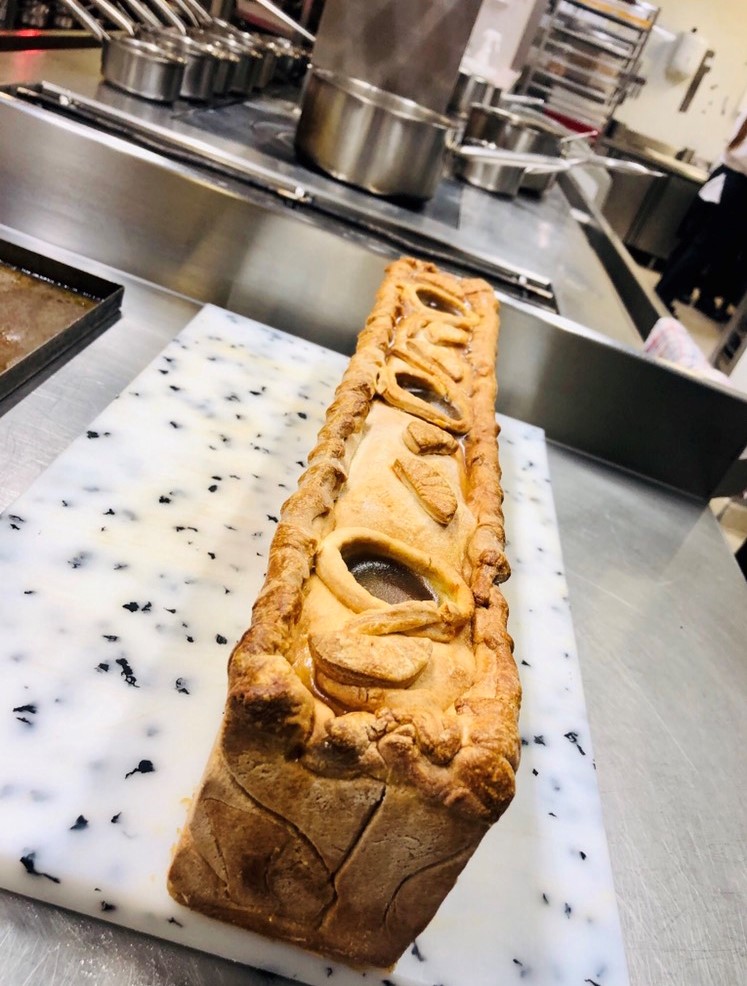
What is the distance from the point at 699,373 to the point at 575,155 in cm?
358

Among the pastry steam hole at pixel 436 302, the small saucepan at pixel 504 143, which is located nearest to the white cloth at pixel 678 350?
the pastry steam hole at pixel 436 302

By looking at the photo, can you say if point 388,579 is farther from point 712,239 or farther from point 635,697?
point 712,239

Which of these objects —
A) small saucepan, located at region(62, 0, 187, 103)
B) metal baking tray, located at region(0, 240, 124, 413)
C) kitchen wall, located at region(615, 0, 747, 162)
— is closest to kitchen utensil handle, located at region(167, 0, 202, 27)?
small saucepan, located at region(62, 0, 187, 103)

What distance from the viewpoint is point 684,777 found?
154 cm

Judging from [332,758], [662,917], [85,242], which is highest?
[332,758]

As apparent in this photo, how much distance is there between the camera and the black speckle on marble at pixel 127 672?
1.23 metres

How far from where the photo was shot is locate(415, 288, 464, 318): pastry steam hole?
7.03 feet

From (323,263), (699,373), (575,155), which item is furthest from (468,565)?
(575,155)

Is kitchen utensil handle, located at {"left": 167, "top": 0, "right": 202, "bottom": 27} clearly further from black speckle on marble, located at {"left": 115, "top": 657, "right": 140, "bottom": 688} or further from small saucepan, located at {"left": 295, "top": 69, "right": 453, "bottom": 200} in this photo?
black speckle on marble, located at {"left": 115, "top": 657, "right": 140, "bottom": 688}

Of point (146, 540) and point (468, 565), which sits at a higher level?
point (468, 565)

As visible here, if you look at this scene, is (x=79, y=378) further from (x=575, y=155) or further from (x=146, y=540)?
(x=575, y=155)

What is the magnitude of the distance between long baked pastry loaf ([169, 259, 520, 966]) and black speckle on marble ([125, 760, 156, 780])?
157mm

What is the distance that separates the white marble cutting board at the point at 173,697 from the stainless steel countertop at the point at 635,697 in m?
0.06

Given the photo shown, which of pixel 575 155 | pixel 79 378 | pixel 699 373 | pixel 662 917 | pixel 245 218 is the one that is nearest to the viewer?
pixel 662 917
